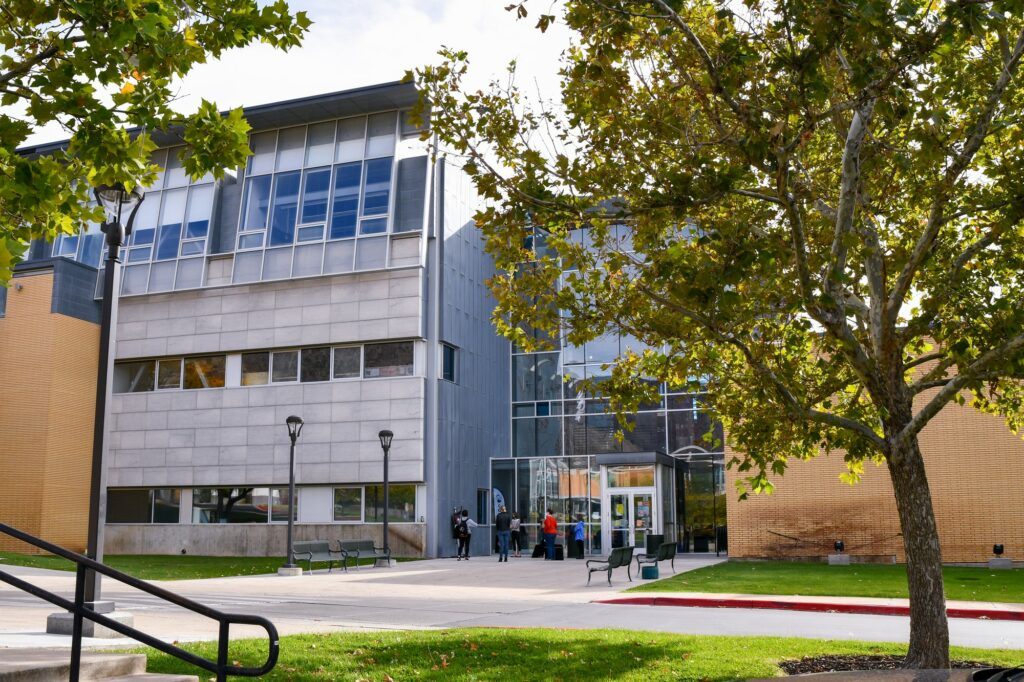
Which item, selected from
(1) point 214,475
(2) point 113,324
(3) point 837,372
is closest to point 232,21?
(2) point 113,324

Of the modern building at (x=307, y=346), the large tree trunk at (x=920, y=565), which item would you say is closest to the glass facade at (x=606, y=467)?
the modern building at (x=307, y=346)

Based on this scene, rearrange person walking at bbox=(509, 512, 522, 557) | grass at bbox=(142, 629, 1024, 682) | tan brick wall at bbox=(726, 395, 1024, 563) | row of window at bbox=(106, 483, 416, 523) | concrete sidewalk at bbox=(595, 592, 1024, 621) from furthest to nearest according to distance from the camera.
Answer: row of window at bbox=(106, 483, 416, 523) < person walking at bbox=(509, 512, 522, 557) < tan brick wall at bbox=(726, 395, 1024, 563) < concrete sidewalk at bbox=(595, 592, 1024, 621) < grass at bbox=(142, 629, 1024, 682)

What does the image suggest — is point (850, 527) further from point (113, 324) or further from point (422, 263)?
point (113, 324)

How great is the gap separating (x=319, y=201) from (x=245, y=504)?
11.5 metres

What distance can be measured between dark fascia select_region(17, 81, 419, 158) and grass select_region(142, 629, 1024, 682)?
26033 millimetres

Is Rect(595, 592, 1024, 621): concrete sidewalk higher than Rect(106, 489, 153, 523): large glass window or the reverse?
the reverse

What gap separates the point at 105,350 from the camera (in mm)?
11203

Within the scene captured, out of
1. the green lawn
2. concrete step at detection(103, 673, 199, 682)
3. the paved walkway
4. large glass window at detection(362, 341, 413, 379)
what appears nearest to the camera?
concrete step at detection(103, 673, 199, 682)

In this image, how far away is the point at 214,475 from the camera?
35.8 metres

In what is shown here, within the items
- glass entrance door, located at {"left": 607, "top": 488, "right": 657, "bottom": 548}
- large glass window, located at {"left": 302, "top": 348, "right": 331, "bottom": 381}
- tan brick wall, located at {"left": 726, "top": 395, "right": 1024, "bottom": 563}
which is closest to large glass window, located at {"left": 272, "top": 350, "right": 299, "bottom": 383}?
large glass window, located at {"left": 302, "top": 348, "right": 331, "bottom": 381}

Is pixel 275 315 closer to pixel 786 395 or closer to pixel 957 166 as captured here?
pixel 786 395

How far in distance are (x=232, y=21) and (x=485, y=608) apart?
10461mm

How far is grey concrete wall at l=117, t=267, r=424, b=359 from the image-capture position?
111 ft

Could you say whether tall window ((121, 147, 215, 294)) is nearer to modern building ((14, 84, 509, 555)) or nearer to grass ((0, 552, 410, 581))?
modern building ((14, 84, 509, 555))
